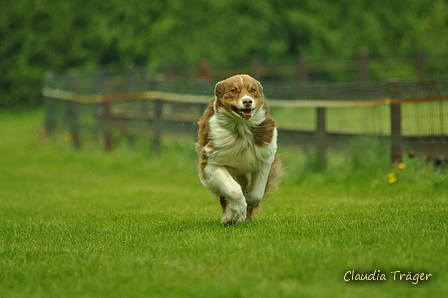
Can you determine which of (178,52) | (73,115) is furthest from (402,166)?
(178,52)

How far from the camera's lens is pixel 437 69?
2320 cm

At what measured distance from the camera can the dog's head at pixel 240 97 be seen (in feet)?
24.0

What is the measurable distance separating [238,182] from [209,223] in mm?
536

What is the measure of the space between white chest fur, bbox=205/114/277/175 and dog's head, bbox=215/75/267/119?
16 cm

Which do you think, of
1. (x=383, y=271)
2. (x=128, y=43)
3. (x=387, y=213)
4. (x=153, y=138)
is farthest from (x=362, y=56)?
(x=383, y=271)

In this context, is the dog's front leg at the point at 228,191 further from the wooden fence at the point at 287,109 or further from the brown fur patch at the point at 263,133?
the wooden fence at the point at 287,109

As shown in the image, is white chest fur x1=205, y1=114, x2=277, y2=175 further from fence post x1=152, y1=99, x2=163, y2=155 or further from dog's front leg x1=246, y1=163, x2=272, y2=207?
fence post x1=152, y1=99, x2=163, y2=155

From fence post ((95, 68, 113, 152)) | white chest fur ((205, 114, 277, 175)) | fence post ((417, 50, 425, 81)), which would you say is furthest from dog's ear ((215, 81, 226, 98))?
fence post ((417, 50, 425, 81))

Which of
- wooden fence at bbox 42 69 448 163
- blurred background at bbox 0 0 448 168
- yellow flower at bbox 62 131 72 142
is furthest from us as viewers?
yellow flower at bbox 62 131 72 142

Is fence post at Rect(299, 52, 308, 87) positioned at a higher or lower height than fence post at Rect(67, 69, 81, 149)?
higher

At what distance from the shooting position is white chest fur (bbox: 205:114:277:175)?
7.57m

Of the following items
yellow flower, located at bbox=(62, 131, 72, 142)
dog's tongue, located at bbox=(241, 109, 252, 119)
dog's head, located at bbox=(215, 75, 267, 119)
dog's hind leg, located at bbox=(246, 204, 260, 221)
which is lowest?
yellow flower, located at bbox=(62, 131, 72, 142)

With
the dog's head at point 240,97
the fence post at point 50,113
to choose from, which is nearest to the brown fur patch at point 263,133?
the dog's head at point 240,97

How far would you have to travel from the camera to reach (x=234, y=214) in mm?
7477
